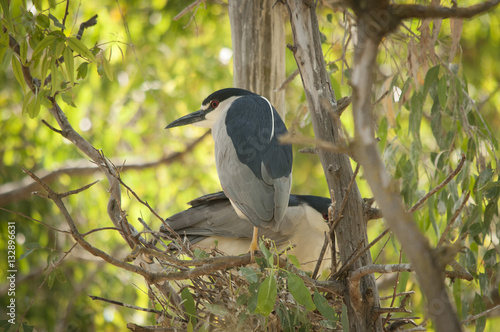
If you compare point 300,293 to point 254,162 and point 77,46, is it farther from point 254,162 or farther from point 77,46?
point 77,46

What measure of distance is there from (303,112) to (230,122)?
0.66m

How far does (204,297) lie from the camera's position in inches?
63.1

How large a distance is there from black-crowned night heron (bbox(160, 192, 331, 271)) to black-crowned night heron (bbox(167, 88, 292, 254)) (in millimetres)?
483

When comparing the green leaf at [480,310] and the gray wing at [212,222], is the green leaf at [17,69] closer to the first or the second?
the gray wing at [212,222]

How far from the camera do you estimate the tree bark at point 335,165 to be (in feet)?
4.52

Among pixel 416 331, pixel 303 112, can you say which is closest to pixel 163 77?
pixel 303 112

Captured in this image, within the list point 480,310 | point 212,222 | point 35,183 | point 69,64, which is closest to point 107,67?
point 69,64

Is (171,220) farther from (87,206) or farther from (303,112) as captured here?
(87,206)

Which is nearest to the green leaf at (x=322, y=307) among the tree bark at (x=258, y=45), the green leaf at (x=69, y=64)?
the green leaf at (x=69, y=64)

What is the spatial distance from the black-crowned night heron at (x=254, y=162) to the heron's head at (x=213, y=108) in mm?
108

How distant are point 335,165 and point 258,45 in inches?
37.1

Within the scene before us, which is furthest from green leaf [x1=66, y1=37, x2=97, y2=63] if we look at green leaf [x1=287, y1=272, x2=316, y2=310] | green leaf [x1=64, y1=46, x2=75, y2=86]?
green leaf [x1=287, y1=272, x2=316, y2=310]

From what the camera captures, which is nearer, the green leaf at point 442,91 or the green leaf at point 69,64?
the green leaf at point 69,64

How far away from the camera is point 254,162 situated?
5.74 ft
